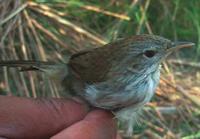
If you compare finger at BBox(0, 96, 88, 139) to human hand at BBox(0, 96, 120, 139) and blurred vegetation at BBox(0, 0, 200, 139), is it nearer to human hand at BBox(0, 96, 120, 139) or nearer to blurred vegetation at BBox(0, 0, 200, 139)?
human hand at BBox(0, 96, 120, 139)

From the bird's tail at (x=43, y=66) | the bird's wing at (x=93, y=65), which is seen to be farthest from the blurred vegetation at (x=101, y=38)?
the bird's wing at (x=93, y=65)

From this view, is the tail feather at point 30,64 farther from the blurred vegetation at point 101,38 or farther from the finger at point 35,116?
the blurred vegetation at point 101,38

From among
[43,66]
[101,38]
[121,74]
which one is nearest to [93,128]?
[121,74]

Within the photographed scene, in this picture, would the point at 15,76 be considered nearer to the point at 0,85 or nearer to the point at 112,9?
the point at 0,85

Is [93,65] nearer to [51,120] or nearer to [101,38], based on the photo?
[51,120]

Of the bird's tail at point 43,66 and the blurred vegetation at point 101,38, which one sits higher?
the blurred vegetation at point 101,38

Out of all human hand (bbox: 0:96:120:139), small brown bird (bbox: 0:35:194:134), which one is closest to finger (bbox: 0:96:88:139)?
human hand (bbox: 0:96:120:139)
